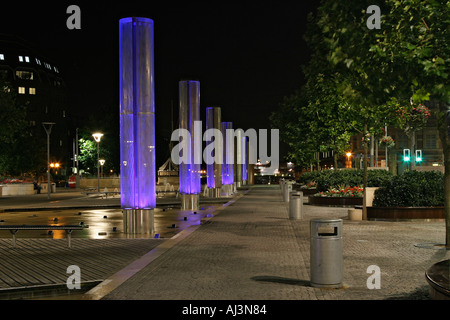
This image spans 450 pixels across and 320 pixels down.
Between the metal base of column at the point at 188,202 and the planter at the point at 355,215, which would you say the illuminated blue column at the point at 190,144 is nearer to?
the metal base of column at the point at 188,202

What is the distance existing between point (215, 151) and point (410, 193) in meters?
26.0

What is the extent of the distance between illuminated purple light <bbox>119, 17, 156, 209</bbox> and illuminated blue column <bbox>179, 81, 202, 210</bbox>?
11.1 meters

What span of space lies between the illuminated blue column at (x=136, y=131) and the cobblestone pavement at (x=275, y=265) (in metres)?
1.73

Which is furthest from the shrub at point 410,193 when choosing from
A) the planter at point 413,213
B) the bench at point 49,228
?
the bench at point 49,228

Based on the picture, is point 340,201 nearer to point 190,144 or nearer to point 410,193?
point 190,144

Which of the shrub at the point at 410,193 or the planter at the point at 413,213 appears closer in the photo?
the planter at the point at 413,213

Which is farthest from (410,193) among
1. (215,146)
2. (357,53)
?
(215,146)

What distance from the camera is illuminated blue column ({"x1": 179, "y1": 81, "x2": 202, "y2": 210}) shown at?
28172 millimetres

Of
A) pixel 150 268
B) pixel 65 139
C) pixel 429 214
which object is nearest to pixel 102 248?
pixel 150 268

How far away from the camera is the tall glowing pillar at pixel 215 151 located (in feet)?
145

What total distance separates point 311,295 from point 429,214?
13.5m

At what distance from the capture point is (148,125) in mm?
16891
